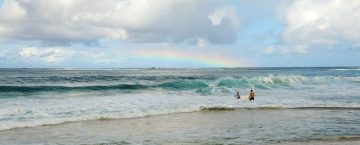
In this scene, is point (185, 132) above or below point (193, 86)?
below

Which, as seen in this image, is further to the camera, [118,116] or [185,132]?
[118,116]

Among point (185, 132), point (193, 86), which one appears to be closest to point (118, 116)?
point (185, 132)

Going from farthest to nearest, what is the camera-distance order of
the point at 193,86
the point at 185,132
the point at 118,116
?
the point at 193,86
the point at 118,116
the point at 185,132

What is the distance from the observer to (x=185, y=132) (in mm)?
14367

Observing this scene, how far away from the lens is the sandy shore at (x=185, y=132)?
505 inches

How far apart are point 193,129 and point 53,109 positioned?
8.49m

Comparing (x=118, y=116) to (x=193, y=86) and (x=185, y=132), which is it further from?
(x=193, y=86)

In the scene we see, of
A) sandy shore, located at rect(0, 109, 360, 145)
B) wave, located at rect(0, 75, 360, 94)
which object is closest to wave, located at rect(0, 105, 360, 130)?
sandy shore, located at rect(0, 109, 360, 145)

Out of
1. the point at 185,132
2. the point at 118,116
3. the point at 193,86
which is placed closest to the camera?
the point at 185,132

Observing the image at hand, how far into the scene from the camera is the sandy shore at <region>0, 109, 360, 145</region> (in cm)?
1282

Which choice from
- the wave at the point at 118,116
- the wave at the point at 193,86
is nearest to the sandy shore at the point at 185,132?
the wave at the point at 118,116

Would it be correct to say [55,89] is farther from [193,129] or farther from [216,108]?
[193,129]

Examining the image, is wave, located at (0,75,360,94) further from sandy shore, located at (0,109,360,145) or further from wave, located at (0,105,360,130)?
sandy shore, located at (0,109,360,145)

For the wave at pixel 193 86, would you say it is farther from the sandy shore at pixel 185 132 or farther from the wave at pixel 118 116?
the sandy shore at pixel 185 132
